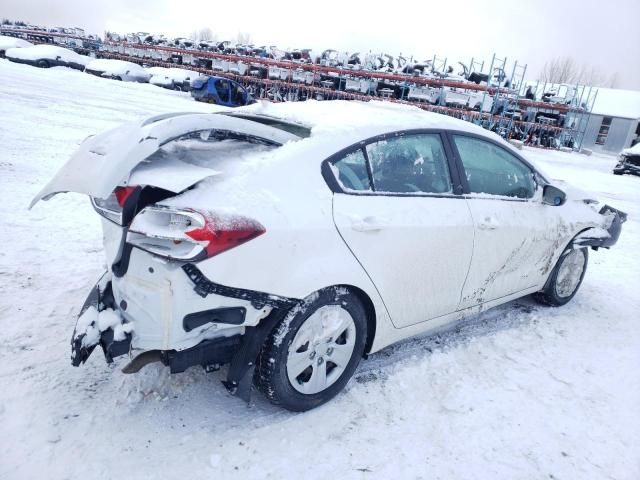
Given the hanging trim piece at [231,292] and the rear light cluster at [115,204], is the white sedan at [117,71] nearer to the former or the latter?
the rear light cluster at [115,204]

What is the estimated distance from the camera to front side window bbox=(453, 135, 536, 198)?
3.17 m

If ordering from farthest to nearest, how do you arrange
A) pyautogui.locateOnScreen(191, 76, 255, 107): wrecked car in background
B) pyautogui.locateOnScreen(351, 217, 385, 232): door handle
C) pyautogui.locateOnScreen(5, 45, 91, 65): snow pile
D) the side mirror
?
pyautogui.locateOnScreen(5, 45, 91, 65): snow pile → pyautogui.locateOnScreen(191, 76, 255, 107): wrecked car in background → the side mirror → pyautogui.locateOnScreen(351, 217, 385, 232): door handle

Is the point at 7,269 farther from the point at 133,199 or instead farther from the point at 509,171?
the point at 509,171

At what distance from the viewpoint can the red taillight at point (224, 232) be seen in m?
1.96

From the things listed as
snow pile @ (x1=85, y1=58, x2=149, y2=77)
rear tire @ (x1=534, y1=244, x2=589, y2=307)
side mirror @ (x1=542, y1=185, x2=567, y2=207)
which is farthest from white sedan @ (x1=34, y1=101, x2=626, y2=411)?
snow pile @ (x1=85, y1=58, x2=149, y2=77)

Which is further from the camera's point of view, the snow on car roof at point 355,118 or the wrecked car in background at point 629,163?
the wrecked car in background at point 629,163

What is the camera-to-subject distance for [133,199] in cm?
212

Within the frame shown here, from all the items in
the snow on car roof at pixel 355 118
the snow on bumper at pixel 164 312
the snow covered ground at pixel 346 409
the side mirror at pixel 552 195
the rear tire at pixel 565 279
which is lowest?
the snow covered ground at pixel 346 409

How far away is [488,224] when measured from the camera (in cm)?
312

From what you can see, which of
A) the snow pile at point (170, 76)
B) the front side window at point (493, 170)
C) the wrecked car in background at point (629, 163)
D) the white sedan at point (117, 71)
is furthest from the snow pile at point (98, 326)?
the white sedan at point (117, 71)

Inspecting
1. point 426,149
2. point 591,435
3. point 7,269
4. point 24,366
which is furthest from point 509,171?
point 7,269

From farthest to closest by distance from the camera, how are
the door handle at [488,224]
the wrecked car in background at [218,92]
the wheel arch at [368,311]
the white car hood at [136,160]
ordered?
the wrecked car in background at [218,92] → the door handle at [488,224] → the wheel arch at [368,311] → the white car hood at [136,160]

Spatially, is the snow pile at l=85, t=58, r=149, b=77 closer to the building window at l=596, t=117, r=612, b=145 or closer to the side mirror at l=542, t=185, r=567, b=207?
the side mirror at l=542, t=185, r=567, b=207

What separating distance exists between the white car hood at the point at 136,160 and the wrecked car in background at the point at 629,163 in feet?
65.5
